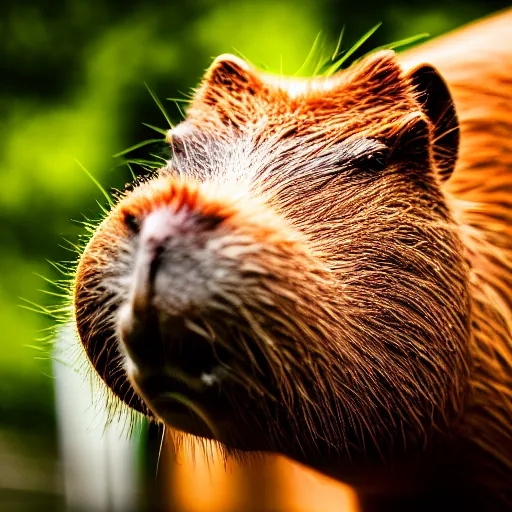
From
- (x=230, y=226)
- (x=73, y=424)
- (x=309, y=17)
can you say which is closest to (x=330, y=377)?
(x=230, y=226)

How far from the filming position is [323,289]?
69 centimetres

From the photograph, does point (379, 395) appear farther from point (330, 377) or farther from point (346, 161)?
point (346, 161)

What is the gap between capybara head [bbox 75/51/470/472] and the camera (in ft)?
1.99

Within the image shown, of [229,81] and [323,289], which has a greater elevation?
[229,81]

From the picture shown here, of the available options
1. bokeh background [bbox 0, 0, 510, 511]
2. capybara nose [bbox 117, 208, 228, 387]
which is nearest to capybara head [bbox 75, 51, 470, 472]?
capybara nose [bbox 117, 208, 228, 387]

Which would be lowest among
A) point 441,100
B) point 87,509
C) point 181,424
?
point 87,509

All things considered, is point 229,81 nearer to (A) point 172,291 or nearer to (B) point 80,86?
(A) point 172,291

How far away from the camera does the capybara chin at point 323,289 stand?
61 centimetres

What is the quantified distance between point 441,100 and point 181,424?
0.45m

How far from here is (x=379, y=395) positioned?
2.48 ft

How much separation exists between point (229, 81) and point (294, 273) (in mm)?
305

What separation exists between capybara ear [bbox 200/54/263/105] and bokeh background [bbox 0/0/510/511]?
1059 mm

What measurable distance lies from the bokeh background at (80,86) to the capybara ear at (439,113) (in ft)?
3.75

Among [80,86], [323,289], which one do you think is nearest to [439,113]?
[323,289]
